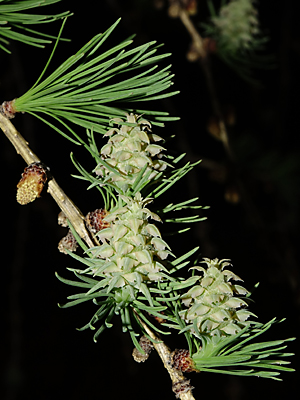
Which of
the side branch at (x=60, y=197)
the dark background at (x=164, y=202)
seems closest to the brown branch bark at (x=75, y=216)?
the side branch at (x=60, y=197)

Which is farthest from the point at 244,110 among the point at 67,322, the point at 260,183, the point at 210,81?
the point at 67,322

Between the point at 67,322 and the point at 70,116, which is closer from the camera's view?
the point at 70,116

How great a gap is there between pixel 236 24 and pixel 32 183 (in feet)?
3.31

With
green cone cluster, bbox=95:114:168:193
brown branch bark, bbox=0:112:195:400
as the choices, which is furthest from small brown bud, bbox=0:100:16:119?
green cone cluster, bbox=95:114:168:193

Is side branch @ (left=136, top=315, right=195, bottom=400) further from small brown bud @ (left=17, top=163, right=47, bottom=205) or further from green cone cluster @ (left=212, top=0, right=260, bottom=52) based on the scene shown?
green cone cluster @ (left=212, top=0, right=260, bottom=52)

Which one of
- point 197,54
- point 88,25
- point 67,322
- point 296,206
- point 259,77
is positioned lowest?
point 296,206

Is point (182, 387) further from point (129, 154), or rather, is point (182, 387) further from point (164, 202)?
point (164, 202)

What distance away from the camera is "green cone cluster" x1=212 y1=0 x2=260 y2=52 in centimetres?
128

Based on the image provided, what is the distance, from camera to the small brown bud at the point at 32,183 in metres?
0.53

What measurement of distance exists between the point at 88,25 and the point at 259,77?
3.50 feet

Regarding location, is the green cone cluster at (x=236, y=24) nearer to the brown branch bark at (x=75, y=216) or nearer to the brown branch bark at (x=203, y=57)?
the brown branch bark at (x=203, y=57)

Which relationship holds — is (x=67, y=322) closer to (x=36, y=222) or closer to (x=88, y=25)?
(x=36, y=222)

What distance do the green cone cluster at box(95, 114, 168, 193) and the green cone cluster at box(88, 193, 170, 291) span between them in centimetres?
4

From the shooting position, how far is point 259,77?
2270 millimetres
